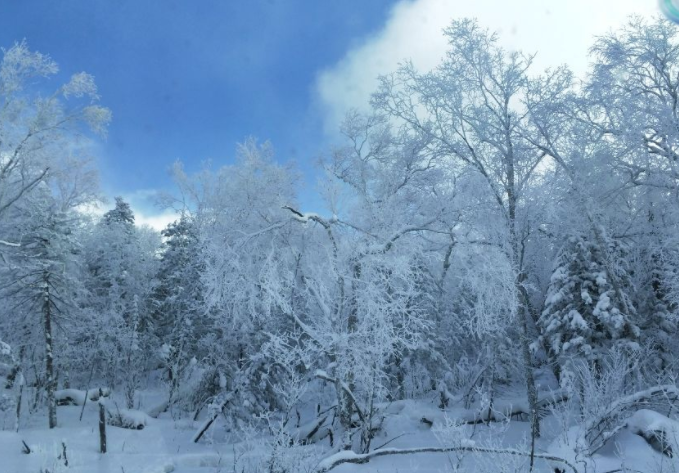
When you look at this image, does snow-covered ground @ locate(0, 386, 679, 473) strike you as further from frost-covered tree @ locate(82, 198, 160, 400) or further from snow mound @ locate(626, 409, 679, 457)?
frost-covered tree @ locate(82, 198, 160, 400)

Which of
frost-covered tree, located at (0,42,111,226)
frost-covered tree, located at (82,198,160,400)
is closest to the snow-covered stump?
frost-covered tree, located at (0,42,111,226)

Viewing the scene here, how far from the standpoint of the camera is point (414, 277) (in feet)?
48.5

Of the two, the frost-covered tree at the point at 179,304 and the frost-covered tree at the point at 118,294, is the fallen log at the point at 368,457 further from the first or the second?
the frost-covered tree at the point at 118,294

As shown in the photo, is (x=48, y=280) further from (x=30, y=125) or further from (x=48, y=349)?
(x=30, y=125)

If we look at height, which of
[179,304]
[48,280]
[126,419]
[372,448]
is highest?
[48,280]

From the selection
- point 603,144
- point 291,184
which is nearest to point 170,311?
point 291,184

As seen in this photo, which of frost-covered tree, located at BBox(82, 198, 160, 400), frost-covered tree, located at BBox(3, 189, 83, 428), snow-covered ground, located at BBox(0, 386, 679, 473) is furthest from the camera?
frost-covered tree, located at BBox(82, 198, 160, 400)

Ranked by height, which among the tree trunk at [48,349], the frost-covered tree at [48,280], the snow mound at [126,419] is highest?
the frost-covered tree at [48,280]

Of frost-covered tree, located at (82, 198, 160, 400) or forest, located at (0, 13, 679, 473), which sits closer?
forest, located at (0, 13, 679, 473)

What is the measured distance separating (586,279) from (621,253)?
257 cm

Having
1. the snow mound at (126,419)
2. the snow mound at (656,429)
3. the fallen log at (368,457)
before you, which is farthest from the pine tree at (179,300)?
the snow mound at (656,429)

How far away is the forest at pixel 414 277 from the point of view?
10.6 metres

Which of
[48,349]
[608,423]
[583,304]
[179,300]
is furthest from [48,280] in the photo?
[583,304]

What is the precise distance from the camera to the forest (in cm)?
1064
